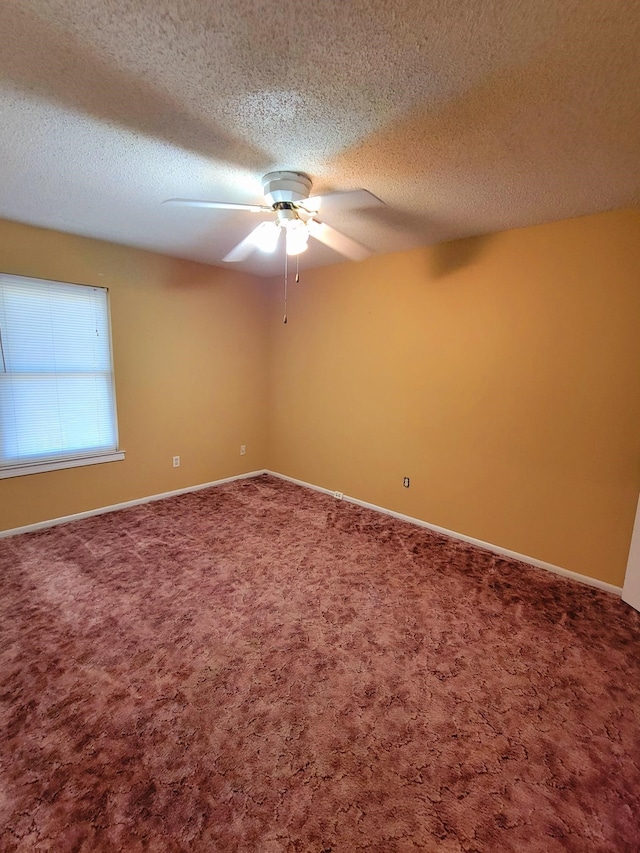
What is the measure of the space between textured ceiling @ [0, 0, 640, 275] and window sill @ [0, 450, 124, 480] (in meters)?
1.96

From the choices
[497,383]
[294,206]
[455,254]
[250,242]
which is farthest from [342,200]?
[497,383]

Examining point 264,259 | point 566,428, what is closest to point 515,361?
point 566,428

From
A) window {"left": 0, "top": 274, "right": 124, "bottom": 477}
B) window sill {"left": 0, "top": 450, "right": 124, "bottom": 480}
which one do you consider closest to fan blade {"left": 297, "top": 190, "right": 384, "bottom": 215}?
window {"left": 0, "top": 274, "right": 124, "bottom": 477}

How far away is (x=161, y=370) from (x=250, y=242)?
79.0 inches

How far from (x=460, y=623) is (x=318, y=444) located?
7.98ft

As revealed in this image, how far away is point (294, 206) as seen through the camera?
2004 mm

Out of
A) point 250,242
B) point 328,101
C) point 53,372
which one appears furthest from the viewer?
point 53,372

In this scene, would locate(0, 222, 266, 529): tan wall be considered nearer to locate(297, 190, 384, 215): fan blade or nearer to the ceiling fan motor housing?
the ceiling fan motor housing

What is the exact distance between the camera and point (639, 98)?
4.42ft

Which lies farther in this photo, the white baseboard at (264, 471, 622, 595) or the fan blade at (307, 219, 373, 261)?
the white baseboard at (264, 471, 622, 595)

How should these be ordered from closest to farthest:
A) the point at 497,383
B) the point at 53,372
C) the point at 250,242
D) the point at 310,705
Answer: the point at 310,705
the point at 250,242
the point at 497,383
the point at 53,372

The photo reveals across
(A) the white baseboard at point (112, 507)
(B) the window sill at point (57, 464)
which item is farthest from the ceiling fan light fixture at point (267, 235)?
(A) the white baseboard at point (112, 507)

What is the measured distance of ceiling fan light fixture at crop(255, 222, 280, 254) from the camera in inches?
83.8

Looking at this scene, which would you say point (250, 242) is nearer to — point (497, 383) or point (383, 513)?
point (497, 383)
